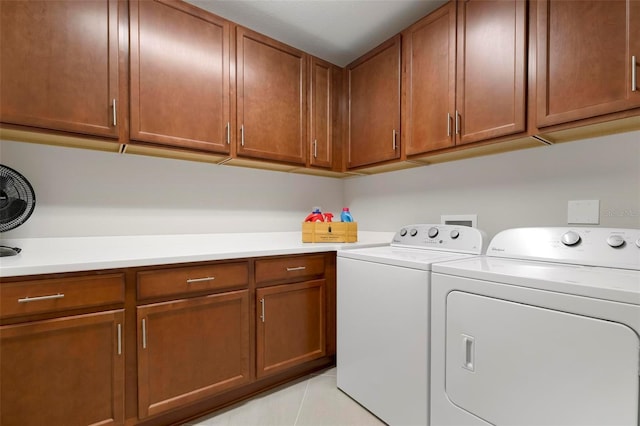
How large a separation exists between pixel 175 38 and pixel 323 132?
3.65 feet

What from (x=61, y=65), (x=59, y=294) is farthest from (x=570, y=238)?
(x=61, y=65)

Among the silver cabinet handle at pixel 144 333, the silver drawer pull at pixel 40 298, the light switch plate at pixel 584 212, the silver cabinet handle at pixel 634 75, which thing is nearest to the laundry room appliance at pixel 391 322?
the light switch plate at pixel 584 212

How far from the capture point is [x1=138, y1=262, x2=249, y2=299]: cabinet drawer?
4.33 ft

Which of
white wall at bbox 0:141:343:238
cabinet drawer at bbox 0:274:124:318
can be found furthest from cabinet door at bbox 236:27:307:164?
cabinet drawer at bbox 0:274:124:318

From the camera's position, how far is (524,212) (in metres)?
1.61

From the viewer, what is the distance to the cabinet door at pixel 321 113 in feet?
7.18

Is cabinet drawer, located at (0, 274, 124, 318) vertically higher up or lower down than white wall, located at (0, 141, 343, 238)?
lower down

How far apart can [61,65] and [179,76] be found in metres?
0.51

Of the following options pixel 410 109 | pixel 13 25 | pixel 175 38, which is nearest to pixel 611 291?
pixel 410 109

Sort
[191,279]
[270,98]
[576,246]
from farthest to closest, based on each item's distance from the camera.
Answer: [270,98], [191,279], [576,246]

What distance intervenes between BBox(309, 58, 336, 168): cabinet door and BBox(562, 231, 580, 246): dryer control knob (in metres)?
1.52

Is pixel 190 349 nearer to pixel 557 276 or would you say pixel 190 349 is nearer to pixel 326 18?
pixel 557 276

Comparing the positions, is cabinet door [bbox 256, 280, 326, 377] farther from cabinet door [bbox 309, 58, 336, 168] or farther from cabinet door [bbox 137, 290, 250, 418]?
cabinet door [bbox 309, 58, 336, 168]

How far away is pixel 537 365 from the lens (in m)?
0.94
